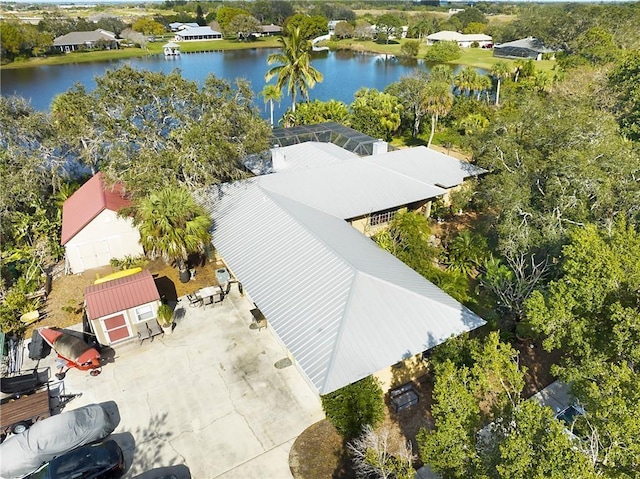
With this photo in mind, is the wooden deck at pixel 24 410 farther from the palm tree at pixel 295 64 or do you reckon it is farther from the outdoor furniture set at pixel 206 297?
the palm tree at pixel 295 64

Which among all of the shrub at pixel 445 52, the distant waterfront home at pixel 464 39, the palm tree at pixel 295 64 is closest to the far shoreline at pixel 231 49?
the shrub at pixel 445 52

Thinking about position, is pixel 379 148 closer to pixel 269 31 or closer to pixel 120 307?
pixel 120 307

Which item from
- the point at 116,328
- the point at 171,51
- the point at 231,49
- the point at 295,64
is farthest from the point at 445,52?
the point at 116,328

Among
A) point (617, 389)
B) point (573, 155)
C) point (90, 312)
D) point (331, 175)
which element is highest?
point (573, 155)

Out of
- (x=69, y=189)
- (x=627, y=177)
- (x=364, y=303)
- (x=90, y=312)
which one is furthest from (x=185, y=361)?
(x=627, y=177)

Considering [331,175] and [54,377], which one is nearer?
[54,377]

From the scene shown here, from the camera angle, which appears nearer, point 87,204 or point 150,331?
point 150,331

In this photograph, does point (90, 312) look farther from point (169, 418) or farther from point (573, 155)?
point (573, 155)
